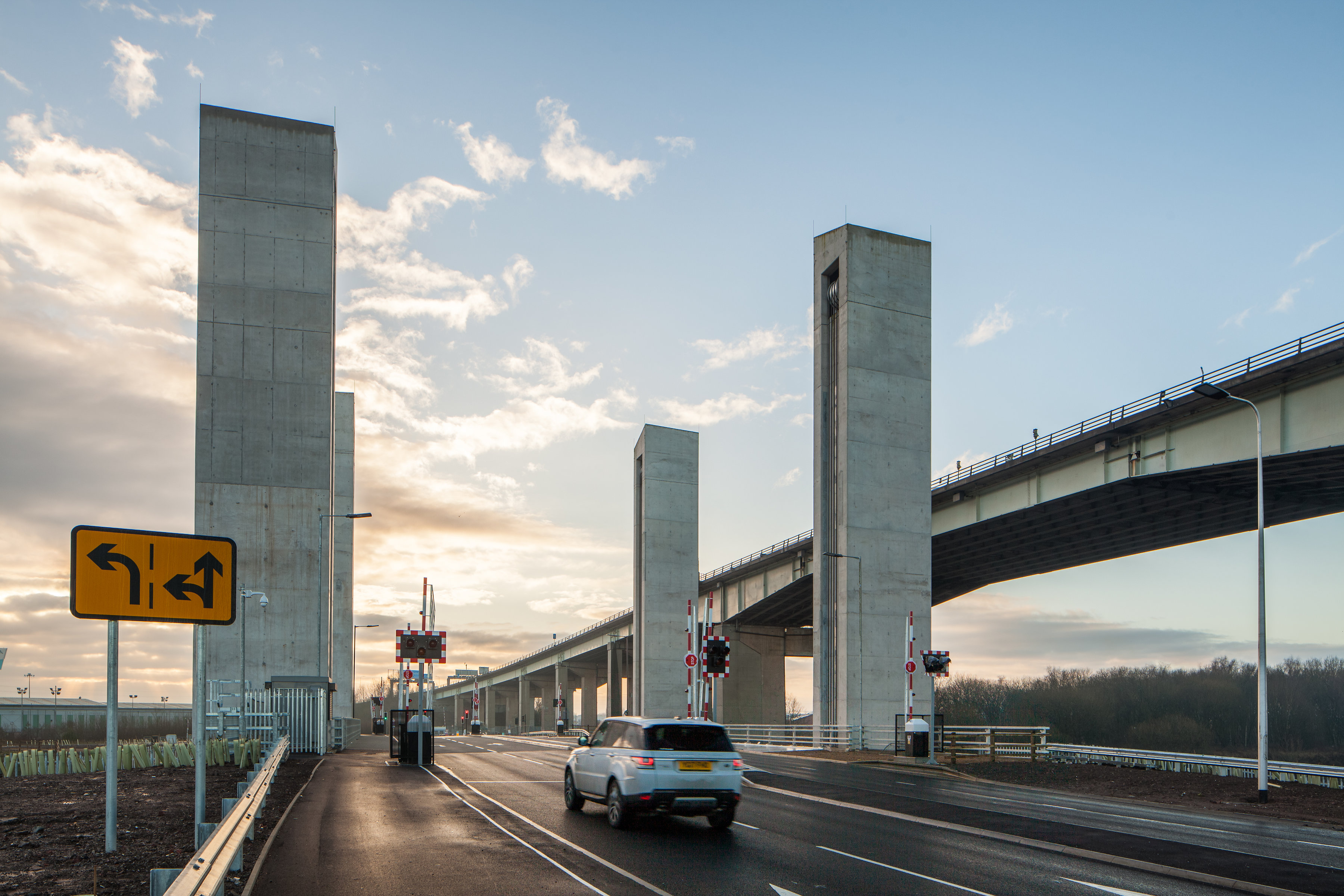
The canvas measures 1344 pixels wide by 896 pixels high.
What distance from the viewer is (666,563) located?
6519 cm

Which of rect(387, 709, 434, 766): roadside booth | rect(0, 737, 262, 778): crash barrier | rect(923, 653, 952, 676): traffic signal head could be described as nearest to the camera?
rect(0, 737, 262, 778): crash barrier

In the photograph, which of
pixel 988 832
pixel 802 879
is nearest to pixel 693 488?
pixel 988 832

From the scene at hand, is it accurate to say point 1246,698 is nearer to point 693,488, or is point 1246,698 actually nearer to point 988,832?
point 693,488

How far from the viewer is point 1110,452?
41.2 meters

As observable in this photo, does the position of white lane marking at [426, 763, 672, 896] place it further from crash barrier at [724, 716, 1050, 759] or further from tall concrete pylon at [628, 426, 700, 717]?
tall concrete pylon at [628, 426, 700, 717]

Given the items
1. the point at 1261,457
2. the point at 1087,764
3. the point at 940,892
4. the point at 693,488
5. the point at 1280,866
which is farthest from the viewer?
the point at 693,488

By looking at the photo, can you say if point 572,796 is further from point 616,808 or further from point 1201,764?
point 1201,764

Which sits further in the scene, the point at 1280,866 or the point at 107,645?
the point at 1280,866

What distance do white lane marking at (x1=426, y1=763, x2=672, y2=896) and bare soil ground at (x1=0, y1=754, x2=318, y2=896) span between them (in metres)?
3.62

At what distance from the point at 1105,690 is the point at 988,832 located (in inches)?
3150

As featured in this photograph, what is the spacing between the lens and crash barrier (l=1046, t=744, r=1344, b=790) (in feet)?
87.9

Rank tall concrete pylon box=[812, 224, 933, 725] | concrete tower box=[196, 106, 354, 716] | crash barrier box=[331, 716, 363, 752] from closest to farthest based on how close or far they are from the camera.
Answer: crash barrier box=[331, 716, 363, 752], concrete tower box=[196, 106, 354, 716], tall concrete pylon box=[812, 224, 933, 725]

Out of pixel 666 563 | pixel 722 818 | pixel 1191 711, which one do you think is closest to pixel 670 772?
pixel 722 818

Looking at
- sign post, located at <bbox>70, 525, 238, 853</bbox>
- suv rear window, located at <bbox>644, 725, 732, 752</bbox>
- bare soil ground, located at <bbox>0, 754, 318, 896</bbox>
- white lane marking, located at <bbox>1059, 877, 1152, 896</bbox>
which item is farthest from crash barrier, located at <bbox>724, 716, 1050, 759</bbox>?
sign post, located at <bbox>70, 525, 238, 853</bbox>
